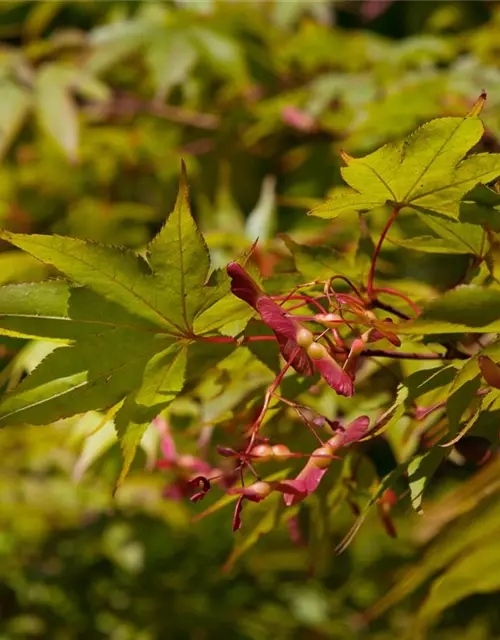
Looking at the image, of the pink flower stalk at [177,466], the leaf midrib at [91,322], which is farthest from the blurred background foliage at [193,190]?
the leaf midrib at [91,322]

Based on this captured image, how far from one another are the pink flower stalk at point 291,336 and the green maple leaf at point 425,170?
0.07 m

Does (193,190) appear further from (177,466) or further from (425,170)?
(425,170)

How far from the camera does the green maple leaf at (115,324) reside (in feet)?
1.45

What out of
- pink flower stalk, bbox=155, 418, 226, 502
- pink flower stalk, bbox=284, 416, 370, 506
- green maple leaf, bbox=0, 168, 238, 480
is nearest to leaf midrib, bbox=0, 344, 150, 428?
green maple leaf, bbox=0, 168, 238, 480

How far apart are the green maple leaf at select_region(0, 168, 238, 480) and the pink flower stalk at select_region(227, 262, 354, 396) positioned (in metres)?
0.04

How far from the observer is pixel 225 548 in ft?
4.63

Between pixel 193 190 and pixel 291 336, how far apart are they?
1217mm

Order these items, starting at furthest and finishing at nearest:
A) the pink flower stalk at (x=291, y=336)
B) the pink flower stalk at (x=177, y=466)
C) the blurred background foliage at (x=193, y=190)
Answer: the blurred background foliage at (x=193, y=190) < the pink flower stalk at (x=177, y=466) < the pink flower stalk at (x=291, y=336)

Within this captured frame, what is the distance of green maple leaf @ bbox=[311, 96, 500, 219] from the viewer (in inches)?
16.8

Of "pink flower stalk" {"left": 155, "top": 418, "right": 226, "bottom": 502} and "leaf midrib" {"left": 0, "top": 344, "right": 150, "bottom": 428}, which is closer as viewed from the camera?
"leaf midrib" {"left": 0, "top": 344, "right": 150, "bottom": 428}

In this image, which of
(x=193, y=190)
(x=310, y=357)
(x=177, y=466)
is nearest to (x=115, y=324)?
(x=310, y=357)

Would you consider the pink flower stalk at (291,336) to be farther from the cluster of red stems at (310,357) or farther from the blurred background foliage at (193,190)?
the blurred background foliage at (193,190)

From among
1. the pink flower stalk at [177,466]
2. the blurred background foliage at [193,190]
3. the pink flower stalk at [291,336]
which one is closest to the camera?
the pink flower stalk at [291,336]

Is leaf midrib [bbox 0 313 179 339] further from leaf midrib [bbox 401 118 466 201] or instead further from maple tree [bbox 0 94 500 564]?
leaf midrib [bbox 401 118 466 201]
